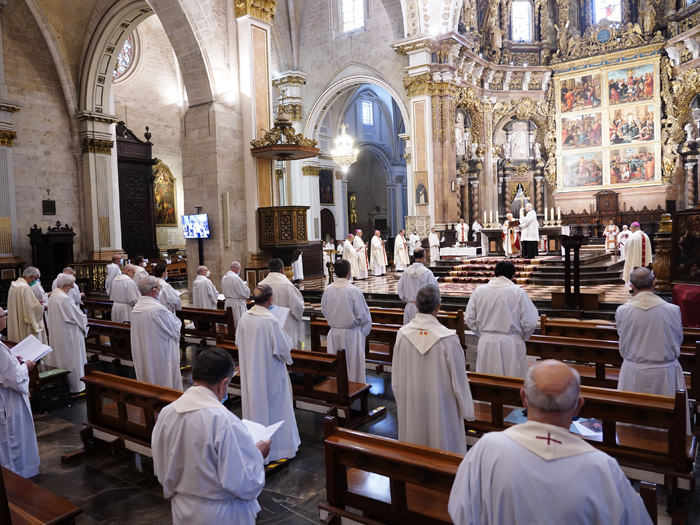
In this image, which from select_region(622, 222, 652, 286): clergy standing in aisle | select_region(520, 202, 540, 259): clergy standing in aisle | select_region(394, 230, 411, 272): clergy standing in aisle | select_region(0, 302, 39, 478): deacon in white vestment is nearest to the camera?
select_region(0, 302, 39, 478): deacon in white vestment

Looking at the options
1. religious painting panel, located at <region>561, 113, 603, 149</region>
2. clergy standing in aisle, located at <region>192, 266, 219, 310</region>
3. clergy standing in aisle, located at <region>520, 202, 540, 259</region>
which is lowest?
clergy standing in aisle, located at <region>192, 266, 219, 310</region>

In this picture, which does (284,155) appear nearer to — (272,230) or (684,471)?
(272,230)

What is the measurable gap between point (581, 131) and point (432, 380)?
24.4m

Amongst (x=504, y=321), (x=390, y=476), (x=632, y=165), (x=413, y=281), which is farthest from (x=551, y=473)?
(x=632, y=165)

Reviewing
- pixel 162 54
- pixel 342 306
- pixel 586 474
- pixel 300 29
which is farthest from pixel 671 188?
pixel 586 474

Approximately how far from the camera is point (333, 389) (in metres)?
5.57

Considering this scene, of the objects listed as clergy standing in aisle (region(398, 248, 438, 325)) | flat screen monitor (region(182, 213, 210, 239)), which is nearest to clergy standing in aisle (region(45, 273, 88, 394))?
clergy standing in aisle (region(398, 248, 438, 325))

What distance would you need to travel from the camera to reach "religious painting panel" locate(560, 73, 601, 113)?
955 inches

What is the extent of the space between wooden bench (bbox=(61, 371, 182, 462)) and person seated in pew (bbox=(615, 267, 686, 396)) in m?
3.89

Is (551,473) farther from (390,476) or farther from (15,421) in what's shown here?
(15,421)

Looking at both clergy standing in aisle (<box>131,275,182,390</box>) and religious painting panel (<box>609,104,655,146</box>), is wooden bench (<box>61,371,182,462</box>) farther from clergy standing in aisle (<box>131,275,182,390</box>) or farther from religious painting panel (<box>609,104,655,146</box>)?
religious painting panel (<box>609,104,655,146</box>)

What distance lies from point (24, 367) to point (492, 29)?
24912 millimetres

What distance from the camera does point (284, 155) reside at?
42.3ft

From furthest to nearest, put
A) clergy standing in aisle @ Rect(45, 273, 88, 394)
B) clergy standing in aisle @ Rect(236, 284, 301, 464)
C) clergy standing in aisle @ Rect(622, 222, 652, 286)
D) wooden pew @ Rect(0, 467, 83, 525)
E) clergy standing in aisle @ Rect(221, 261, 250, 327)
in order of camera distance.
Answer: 1. clergy standing in aisle @ Rect(622, 222, 652, 286)
2. clergy standing in aisle @ Rect(221, 261, 250, 327)
3. clergy standing in aisle @ Rect(45, 273, 88, 394)
4. clergy standing in aisle @ Rect(236, 284, 301, 464)
5. wooden pew @ Rect(0, 467, 83, 525)
